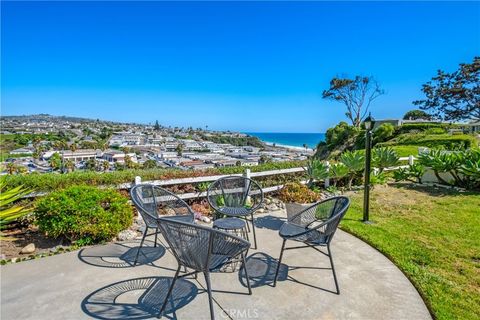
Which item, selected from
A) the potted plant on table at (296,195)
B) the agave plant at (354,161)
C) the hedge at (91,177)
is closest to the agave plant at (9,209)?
the hedge at (91,177)

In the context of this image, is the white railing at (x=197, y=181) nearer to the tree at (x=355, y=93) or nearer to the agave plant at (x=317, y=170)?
the agave plant at (x=317, y=170)

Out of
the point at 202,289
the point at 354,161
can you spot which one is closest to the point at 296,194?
the point at 354,161

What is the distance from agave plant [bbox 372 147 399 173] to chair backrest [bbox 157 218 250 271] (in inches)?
264

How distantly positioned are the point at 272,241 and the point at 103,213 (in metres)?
2.36

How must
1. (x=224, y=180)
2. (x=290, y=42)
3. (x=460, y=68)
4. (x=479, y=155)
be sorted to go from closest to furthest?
(x=224, y=180), (x=479, y=155), (x=290, y=42), (x=460, y=68)

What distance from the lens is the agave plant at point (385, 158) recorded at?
733 centimetres

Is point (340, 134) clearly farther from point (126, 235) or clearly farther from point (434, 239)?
point (126, 235)

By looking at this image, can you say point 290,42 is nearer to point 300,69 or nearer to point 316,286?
point 300,69

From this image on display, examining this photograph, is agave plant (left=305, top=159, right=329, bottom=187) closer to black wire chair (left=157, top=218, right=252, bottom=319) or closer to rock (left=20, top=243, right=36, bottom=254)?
black wire chair (left=157, top=218, right=252, bottom=319)

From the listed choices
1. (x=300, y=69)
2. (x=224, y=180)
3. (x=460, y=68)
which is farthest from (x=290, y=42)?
(x=460, y=68)

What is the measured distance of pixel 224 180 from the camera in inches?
164

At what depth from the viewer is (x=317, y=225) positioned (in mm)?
2869

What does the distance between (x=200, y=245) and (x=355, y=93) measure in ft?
106

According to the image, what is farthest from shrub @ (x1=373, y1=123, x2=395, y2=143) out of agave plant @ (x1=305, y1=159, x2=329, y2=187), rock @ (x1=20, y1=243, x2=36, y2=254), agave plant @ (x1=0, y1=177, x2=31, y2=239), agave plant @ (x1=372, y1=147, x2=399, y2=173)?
agave plant @ (x1=0, y1=177, x2=31, y2=239)
